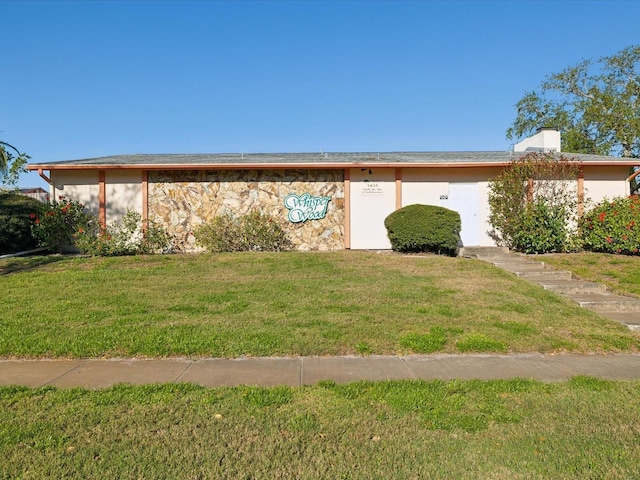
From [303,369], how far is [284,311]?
2.30m

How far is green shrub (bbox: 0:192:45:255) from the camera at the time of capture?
14.3 m

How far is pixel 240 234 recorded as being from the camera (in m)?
14.0

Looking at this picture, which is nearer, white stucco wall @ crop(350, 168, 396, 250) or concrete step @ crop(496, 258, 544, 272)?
concrete step @ crop(496, 258, 544, 272)

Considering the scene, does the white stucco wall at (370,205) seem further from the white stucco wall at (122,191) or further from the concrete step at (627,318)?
the concrete step at (627,318)

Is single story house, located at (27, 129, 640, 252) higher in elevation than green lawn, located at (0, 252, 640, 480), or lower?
higher

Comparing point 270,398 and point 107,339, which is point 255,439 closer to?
point 270,398

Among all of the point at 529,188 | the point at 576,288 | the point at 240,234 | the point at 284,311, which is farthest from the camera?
the point at 240,234

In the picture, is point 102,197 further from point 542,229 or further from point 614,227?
point 614,227

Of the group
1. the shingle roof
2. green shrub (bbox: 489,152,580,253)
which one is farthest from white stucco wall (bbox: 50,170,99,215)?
green shrub (bbox: 489,152,580,253)

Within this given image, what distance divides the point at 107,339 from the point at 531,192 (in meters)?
12.1

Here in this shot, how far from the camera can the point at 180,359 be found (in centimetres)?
561

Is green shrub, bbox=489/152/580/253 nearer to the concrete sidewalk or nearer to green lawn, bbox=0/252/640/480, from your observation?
green lawn, bbox=0/252/640/480

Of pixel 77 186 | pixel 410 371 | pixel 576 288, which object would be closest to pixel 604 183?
pixel 576 288

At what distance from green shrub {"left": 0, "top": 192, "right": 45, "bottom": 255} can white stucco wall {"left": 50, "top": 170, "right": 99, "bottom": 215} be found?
29.7 inches
